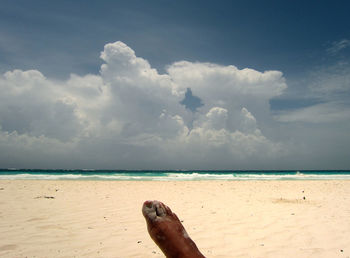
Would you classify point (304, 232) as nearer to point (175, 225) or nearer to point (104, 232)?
point (175, 225)

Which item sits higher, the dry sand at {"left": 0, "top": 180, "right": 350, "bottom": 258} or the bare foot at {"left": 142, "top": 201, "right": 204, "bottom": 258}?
the bare foot at {"left": 142, "top": 201, "right": 204, "bottom": 258}

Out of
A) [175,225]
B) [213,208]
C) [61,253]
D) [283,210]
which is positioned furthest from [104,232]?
[283,210]

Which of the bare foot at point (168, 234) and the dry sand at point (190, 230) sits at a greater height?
the bare foot at point (168, 234)

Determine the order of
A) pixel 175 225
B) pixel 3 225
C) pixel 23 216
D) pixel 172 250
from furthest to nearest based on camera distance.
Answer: pixel 23 216
pixel 3 225
pixel 175 225
pixel 172 250

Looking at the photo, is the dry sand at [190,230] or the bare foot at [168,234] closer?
the bare foot at [168,234]

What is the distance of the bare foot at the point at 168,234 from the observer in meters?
2.43

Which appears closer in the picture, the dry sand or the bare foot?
the bare foot

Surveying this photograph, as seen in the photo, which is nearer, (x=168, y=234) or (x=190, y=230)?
(x=168, y=234)

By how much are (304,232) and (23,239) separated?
4.26m

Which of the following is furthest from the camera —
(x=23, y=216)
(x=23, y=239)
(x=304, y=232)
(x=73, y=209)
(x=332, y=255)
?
(x=73, y=209)

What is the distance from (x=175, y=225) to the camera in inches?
108

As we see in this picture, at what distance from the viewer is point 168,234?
260 centimetres

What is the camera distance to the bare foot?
2.43 m

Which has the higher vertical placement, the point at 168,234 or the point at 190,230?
the point at 168,234
